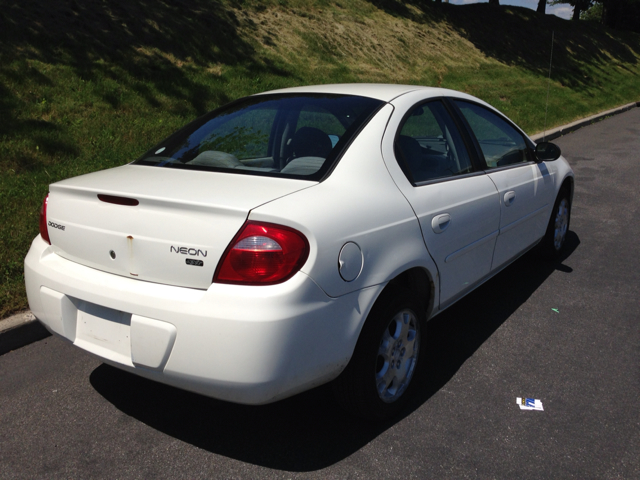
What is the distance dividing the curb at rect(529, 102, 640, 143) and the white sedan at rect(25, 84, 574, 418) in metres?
9.01

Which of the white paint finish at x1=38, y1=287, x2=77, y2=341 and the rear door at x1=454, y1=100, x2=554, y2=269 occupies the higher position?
the rear door at x1=454, y1=100, x2=554, y2=269

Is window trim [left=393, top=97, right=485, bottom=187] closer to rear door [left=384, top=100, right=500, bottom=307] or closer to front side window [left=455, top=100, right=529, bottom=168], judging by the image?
rear door [left=384, top=100, right=500, bottom=307]

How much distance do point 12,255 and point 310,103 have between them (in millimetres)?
2723

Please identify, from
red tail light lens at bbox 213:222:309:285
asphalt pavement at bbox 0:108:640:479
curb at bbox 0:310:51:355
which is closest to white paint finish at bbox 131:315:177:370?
red tail light lens at bbox 213:222:309:285

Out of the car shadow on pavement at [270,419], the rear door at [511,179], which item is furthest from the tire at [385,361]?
the rear door at [511,179]

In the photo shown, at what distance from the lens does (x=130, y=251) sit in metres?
2.58

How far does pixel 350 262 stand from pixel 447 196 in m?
1.03

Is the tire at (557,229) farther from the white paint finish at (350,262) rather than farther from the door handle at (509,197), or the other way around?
the white paint finish at (350,262)

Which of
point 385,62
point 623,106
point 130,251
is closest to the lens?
point 130,251

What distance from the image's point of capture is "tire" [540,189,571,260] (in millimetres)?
5195

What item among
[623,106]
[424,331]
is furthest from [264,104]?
[623,106]

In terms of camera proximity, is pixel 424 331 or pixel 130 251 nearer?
pixel 130 251

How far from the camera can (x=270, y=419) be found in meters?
3.06

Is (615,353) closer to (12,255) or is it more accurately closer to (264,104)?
(264,104)
